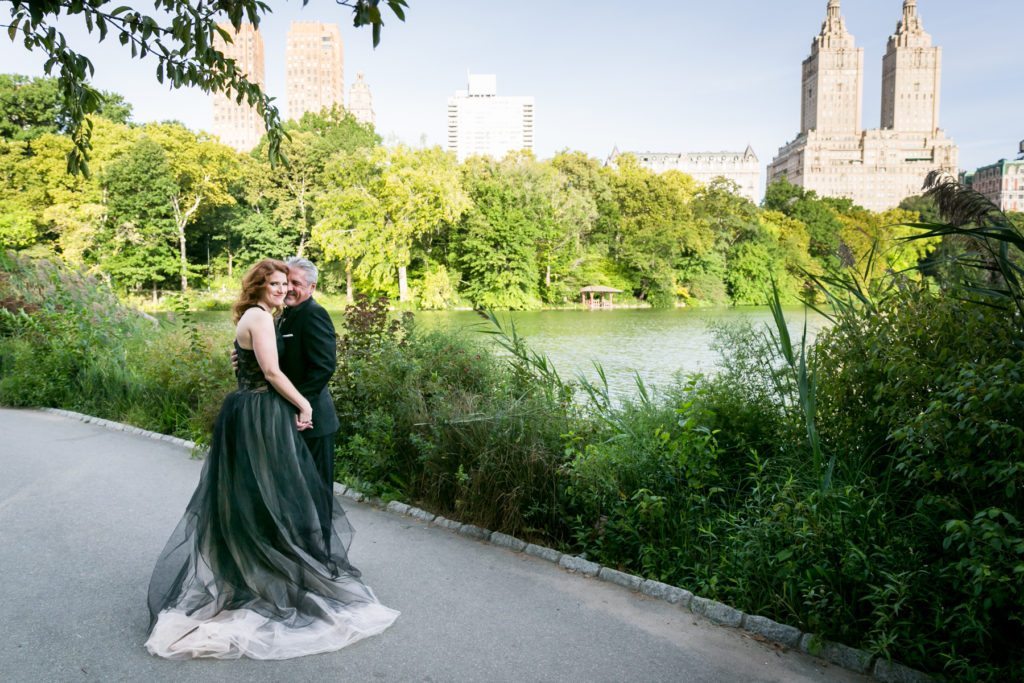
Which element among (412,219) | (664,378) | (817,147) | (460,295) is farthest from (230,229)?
(817,147)

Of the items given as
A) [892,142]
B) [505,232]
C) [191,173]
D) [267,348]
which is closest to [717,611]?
[267,348]

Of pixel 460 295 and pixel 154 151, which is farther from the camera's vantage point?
pixel 460 295

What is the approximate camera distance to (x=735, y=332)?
243 inches

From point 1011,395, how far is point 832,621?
4.27ft

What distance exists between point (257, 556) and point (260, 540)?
79mm

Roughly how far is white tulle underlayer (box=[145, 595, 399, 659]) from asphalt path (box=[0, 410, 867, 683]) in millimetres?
53

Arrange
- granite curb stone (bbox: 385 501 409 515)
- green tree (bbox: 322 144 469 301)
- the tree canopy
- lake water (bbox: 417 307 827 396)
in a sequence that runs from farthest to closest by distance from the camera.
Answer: green tree (bbox: 322 144 469 301) → lake water (bbox: 417 307 827 396) → granite curb stone (bbox: 385 501 409 515) → the tree canopy

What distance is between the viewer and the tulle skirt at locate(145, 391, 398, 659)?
3.55 m

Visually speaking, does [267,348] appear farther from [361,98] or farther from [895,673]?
[361,98]

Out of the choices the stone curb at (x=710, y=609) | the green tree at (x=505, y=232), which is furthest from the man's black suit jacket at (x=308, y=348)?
the green tree at (x=505, y=232)

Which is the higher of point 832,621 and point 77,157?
point 77,157

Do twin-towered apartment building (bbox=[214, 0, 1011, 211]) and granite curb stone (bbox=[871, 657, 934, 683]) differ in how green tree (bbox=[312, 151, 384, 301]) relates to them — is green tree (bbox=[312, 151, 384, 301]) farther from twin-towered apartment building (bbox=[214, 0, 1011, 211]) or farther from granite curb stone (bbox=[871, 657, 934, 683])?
twin-towered apartment building (bbox=[214, 0, 1011, 211])

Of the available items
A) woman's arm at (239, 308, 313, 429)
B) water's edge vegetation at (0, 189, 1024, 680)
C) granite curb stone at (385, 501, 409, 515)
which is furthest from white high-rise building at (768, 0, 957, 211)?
woman's arm at (239, 308, 313, 429)

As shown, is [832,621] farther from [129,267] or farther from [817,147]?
[817,147]
